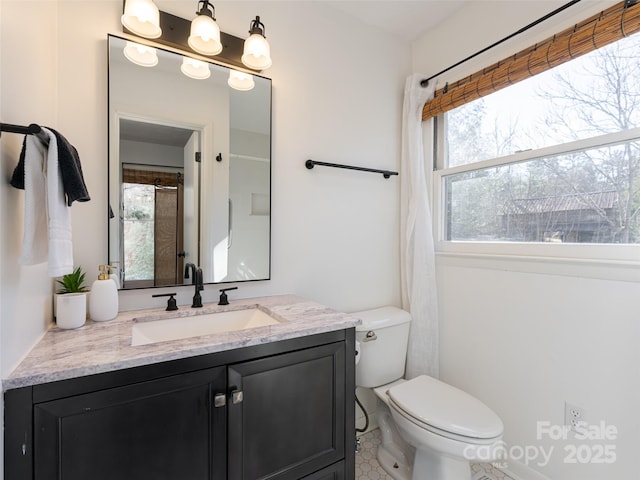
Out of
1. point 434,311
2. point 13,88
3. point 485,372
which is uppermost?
point 13,88

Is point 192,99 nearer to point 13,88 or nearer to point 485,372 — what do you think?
point 13,88

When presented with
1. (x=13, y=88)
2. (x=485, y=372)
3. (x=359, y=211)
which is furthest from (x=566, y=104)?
(x=13, y=88)

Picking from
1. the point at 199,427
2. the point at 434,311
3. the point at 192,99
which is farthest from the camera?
the point at 434,311

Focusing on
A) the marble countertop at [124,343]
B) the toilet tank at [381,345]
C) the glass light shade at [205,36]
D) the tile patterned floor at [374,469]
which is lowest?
the tile patterned floor at [374,469]

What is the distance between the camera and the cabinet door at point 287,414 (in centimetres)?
96

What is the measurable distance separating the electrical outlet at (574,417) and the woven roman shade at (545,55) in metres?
1.47

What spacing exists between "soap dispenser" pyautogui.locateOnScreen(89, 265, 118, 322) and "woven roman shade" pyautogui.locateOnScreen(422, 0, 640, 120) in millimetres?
1835

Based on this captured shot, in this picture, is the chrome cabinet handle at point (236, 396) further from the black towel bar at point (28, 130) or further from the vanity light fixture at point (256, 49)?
the vanity light fixture at point (256, 49)

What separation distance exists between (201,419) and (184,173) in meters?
0.98

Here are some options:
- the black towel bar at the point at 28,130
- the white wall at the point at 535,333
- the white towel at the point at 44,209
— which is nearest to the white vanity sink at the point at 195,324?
the white towel at the point at 44,209

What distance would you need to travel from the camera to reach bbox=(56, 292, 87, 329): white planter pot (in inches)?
39.6

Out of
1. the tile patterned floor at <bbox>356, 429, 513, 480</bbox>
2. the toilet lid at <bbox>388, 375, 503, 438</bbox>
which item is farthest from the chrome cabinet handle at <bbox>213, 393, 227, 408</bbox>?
the tile patterned floor at <bbox>356, 429, 513, 480</bbox>

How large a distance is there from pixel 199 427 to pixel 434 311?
4.55ft

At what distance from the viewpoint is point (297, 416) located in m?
1.06
